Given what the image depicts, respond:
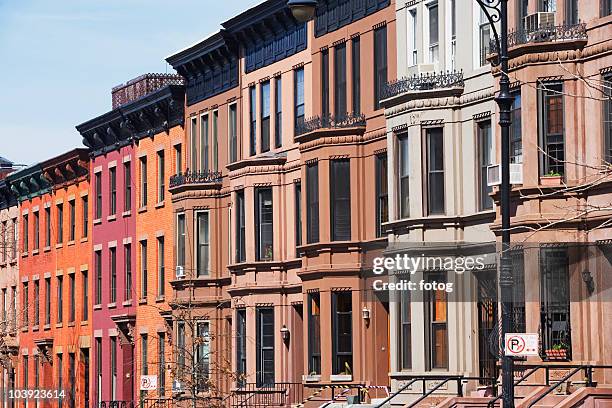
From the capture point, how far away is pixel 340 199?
45.0 m

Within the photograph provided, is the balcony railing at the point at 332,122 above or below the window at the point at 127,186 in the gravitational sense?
above

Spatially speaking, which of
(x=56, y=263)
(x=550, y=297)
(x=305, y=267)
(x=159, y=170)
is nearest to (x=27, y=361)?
(x=56, y=263)

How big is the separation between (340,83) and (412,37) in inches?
170

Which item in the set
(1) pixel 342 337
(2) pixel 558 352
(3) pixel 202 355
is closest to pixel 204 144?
(3) pixel 202 355

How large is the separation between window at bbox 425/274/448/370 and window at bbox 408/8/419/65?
228 inches

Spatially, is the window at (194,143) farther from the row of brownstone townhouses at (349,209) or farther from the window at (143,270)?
the window at (143,270)

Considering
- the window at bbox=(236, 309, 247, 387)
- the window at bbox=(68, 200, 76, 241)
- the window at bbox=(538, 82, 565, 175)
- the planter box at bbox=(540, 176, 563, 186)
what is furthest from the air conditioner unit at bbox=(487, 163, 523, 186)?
the window at bbox=(68, 200, 76, 241)

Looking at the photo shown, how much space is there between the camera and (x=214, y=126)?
5512 centimetres

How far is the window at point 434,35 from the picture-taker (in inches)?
1614

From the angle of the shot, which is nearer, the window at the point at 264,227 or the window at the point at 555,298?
the window at the point at 555,298

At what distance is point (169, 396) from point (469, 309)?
69.4ft

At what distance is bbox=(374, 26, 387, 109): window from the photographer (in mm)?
43594

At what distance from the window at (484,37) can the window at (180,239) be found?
19306 mm

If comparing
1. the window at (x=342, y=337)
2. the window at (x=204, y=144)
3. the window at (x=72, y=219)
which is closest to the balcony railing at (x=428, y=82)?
the window at (x=342, y=337)
